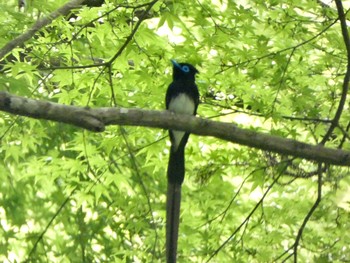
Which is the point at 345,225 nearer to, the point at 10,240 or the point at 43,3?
the point at 43,3

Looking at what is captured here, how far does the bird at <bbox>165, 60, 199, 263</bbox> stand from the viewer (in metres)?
3.94

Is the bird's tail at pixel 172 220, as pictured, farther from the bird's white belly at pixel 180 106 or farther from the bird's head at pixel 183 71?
the bird's head at pixel 183 71

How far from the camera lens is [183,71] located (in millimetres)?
4051

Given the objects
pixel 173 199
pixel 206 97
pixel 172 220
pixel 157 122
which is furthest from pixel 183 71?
pixel 157 122

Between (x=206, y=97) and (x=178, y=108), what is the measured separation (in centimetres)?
39

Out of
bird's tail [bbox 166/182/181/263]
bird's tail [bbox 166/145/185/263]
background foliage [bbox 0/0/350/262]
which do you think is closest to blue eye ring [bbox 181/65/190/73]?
background foliage [bbox 0/0/350/262]

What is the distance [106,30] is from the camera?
3973 mm

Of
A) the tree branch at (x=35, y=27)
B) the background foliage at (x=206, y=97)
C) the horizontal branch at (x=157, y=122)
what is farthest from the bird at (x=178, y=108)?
the horizontal branch at (x=157, y=122)

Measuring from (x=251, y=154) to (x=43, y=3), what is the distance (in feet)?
4.30

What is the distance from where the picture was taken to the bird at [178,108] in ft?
12.9

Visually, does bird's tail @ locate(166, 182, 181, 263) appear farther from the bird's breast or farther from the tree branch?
the tree branch

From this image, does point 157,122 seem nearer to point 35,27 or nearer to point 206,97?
point 35,27

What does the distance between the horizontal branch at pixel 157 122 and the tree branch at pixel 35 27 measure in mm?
513

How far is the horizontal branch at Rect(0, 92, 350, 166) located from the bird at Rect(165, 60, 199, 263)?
782 millimetres
